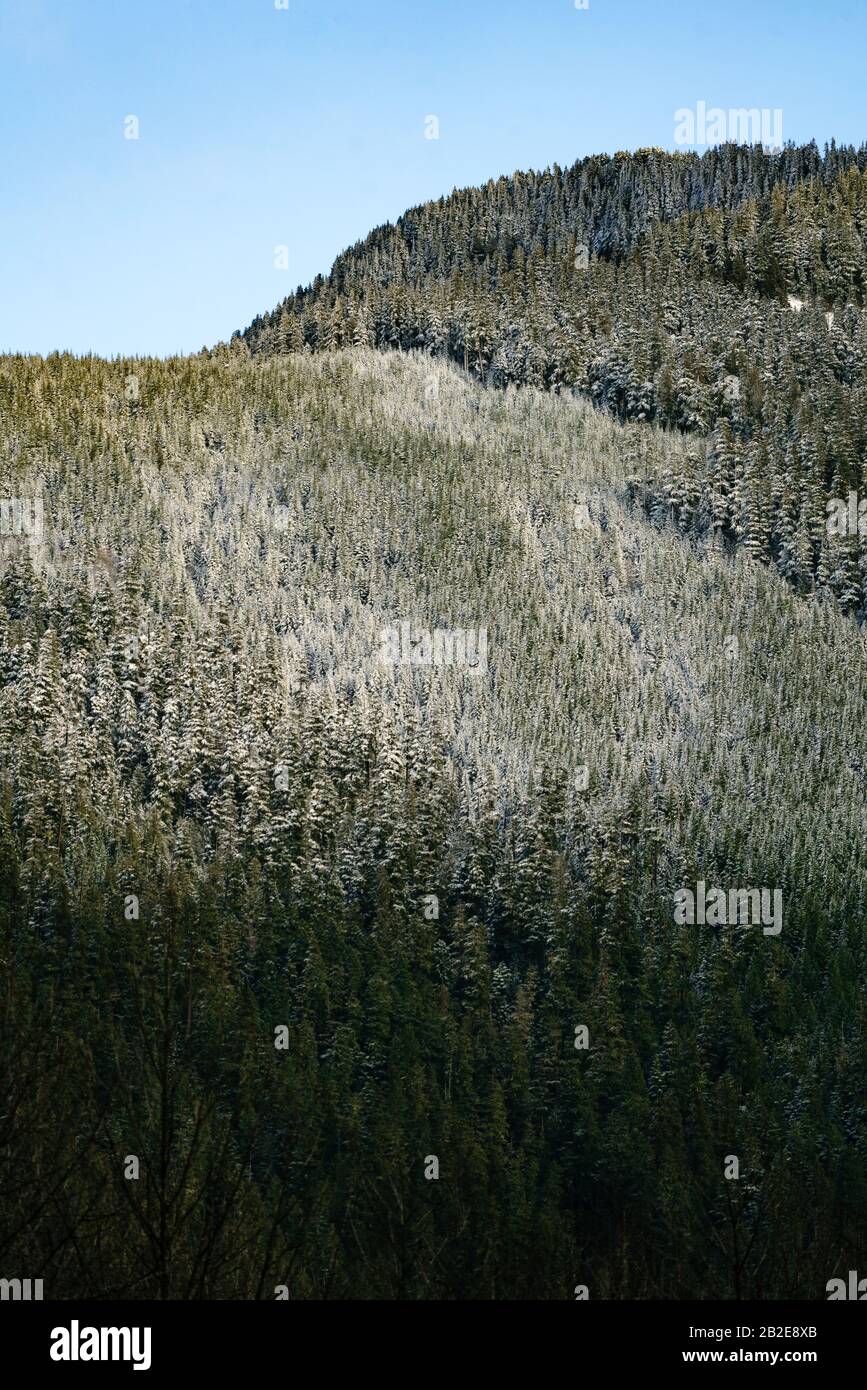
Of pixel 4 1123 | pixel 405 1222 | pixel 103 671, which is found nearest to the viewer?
pixel 4 1123

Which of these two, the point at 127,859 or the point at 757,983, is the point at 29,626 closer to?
the point at 127,859

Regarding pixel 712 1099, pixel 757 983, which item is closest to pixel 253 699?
pixel 757 983

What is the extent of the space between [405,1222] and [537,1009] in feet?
307

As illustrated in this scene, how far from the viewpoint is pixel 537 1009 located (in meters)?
112

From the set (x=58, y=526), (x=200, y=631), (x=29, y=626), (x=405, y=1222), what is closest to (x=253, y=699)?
(x=200, y=631)

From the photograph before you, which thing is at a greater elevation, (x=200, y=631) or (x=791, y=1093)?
(x=200, y=631)

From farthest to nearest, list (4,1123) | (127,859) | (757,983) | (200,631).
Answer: (200,631) < (127,859) < (757,983) < (4,1123)

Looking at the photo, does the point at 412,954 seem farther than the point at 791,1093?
Yes

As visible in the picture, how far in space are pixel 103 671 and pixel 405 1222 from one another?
140 meters

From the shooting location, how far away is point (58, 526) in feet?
606

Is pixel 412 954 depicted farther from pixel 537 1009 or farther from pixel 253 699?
pixel 253 699

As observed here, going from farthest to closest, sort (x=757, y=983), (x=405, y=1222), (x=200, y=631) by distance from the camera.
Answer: (x=200, y=631) → (x=757, y=983) → (x=405, y=1222)
